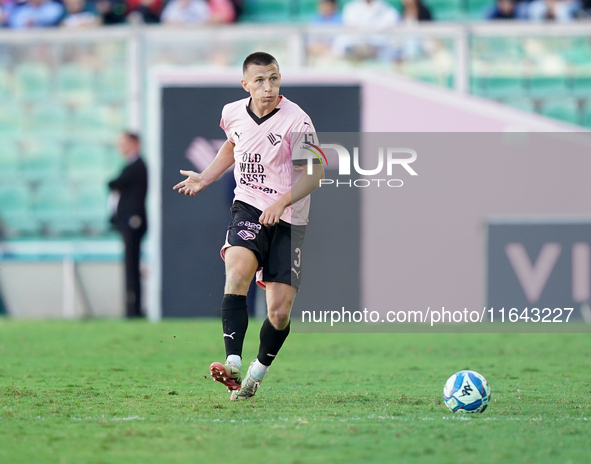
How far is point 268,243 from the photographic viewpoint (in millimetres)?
5750

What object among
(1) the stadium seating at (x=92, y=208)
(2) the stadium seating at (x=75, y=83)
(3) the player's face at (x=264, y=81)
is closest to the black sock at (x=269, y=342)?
(3) the player's face at (x=264, y=81)

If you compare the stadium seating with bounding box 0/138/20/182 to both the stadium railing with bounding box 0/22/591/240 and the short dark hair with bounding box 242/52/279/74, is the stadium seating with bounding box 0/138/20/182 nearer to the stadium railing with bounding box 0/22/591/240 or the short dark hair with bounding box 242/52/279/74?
the stadium railing with bounding box 0/22/591/240

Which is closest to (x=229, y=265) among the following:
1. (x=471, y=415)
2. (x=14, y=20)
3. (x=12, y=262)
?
(x=471, y=415)

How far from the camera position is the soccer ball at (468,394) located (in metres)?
5.25

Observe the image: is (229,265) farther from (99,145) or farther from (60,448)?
(99,145)

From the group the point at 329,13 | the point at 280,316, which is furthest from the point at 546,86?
the point at 280,316

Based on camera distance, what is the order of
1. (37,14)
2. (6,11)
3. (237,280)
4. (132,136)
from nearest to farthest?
(237,280) → (132,136) → (37,14) → (6,11)

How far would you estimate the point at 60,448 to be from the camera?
4234 millimetres

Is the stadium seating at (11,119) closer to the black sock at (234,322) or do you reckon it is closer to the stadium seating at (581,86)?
the stadium seating at (581,86)

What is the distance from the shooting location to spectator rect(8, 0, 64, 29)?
14.9m

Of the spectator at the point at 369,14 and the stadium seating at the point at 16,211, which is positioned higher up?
the spectator at the point at 369,14

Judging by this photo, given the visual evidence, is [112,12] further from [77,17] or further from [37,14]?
[37,14]

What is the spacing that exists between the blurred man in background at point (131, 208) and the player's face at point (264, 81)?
710 cm

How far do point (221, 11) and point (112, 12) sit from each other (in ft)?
5.67
